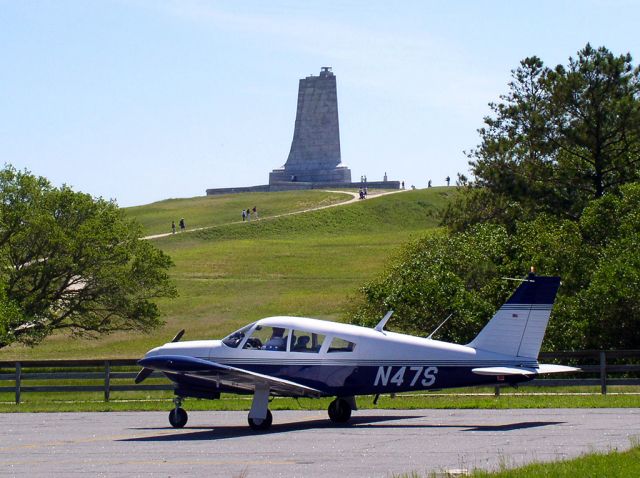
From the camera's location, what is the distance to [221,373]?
21.8 meters

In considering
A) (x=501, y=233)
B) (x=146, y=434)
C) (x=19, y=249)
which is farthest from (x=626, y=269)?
(x=19, y=249)

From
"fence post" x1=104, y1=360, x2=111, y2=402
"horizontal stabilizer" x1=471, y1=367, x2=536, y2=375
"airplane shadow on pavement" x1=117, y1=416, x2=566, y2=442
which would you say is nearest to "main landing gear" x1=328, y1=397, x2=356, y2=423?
"airplane shadow on pavement" x1=117, y1=416, x2=566, y2=442

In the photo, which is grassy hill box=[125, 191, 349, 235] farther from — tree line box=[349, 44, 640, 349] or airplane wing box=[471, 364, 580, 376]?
airplane wing box=[471, 364, 580, 376]

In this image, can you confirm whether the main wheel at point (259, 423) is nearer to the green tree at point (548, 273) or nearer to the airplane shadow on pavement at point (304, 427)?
the airplane shadow on pavement at point (304, 427)

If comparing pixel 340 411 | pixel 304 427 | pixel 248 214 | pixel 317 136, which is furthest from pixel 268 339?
pixel 317 136

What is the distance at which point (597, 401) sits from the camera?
25484 mm

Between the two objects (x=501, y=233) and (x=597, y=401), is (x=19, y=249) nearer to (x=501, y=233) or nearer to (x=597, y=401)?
(x=501, y=233)

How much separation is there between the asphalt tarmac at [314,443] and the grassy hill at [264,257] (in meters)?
35.2

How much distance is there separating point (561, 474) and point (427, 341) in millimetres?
8283

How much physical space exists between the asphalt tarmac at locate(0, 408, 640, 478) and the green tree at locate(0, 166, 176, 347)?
2977 centimetres

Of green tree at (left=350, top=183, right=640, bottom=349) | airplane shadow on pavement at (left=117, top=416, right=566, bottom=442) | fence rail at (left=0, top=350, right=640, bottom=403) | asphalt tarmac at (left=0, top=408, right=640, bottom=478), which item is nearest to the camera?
asphalt tarmac at (left=0, top=408, right=640, bottom=478)

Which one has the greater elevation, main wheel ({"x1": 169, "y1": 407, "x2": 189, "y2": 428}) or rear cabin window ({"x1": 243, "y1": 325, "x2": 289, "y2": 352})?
rear cabin window ({"x1": 243, "y1": 325, "x2": 289, "y2": 352})

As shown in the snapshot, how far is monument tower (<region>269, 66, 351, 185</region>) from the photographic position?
149500mm

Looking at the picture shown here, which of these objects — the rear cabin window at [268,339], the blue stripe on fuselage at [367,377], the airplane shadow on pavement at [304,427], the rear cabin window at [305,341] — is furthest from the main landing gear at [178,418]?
the rear cabin window at [305,341]
